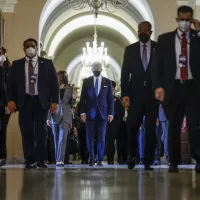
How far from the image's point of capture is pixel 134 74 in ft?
21.5

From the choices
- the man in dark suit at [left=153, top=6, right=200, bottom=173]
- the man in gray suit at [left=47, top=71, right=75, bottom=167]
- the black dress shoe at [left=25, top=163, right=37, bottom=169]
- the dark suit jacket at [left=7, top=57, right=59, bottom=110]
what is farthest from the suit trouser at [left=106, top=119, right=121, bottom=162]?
the man in dark suit at [left=153, top=6, right=200, bottom=173]

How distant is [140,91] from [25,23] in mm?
7569

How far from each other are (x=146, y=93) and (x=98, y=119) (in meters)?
2.70

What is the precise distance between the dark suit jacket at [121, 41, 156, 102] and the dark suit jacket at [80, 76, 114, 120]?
7.87 feet

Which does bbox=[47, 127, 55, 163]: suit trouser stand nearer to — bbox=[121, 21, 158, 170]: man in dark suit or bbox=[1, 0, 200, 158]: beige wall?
bbox=[1, 0, 200, 158]: beige wall

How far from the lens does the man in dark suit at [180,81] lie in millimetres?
5715

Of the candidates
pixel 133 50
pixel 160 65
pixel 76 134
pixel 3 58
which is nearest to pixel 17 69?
pixel 3 58

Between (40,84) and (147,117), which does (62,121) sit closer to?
(40,84)

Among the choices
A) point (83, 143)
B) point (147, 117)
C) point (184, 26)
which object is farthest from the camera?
point (83, 143)

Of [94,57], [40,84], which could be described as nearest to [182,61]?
[40,84]

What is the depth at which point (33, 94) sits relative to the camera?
7.35 m

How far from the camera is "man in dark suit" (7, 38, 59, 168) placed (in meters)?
7.29

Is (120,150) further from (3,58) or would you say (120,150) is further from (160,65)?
(160,65)

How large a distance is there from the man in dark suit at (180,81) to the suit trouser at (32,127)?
2091 mm
